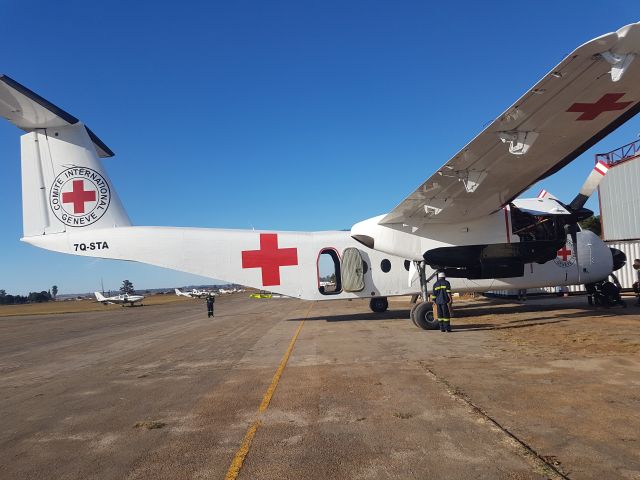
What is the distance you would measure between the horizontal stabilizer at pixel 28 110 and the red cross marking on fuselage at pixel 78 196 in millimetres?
1527

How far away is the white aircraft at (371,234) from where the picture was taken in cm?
1200

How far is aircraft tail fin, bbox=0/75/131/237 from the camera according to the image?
14.5m

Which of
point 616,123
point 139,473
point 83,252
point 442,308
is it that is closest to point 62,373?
point 83,252

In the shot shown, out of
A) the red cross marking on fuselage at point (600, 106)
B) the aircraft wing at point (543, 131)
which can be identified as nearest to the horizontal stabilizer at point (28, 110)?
the aircraft wing at point (543, 131)

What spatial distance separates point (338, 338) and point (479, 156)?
6114 millimetres

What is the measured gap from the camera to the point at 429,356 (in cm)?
897

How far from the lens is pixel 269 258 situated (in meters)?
16.0

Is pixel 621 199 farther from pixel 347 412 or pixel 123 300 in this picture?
pixel 123 300

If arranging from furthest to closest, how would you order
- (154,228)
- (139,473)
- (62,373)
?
(154,228)
(62,373)
(139,473)

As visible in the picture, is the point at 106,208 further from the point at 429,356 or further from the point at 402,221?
the point at 429,356

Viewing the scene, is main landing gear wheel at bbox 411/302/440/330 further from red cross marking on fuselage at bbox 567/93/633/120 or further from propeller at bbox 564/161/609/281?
red cross marking on fuselage at bbox 567/93/633/120

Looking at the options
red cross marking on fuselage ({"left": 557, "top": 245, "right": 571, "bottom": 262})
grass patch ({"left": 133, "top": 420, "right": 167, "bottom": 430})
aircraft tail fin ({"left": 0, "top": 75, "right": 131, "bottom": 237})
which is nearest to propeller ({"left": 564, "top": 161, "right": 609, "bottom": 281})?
red cross marking on fuselage ({"left": 557, "top": 245, "right": 571, "bottom": 262})

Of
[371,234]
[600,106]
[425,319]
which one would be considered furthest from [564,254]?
[600,106]

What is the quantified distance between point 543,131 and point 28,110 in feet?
46.0
